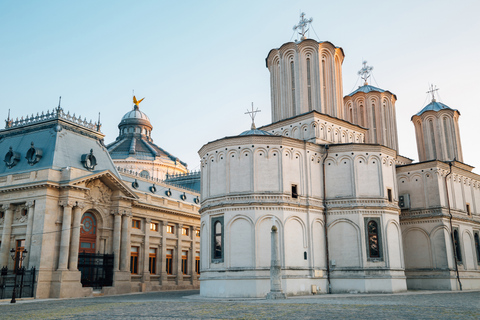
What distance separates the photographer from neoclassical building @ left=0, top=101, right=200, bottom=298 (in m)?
38.5

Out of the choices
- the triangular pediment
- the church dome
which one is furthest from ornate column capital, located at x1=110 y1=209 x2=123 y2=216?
the church dome

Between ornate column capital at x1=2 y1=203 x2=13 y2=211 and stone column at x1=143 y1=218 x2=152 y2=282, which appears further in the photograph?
stone column at x1=143 y1=218 x2=152 y2=282

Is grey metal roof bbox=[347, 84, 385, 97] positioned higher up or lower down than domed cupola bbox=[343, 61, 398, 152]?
higher up

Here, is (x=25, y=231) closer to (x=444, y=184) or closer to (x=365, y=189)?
(x=365, y=189)

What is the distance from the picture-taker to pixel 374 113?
50.9 metres

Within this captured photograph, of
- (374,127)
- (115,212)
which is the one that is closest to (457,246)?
(374,127)

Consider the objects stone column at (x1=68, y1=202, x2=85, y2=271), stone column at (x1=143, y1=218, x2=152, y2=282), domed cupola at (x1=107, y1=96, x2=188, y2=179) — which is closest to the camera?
stone column at (x1=68, y1=202, x2=85, y2=271)

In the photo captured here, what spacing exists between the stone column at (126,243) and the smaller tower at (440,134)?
110 feet

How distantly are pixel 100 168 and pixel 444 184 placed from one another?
33.7 metres

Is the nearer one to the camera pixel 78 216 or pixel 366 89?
pixel 78 216

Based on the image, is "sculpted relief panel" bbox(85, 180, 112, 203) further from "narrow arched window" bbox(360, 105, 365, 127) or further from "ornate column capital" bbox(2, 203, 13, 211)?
"narrow arched window" bbox(360, 105, 365, 127)

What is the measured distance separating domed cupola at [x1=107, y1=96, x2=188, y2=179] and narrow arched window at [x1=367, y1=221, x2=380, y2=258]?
47.3m

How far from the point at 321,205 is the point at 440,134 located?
23.2 meters

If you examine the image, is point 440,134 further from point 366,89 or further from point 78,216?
point 78,216
